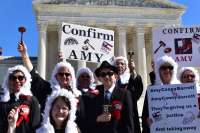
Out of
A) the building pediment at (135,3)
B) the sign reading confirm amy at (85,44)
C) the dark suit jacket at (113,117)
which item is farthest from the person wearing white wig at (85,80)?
the building pediment at (135,3)

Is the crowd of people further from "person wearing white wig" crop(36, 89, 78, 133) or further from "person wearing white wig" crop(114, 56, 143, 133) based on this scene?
"person wearing white wig" crop(114, 56, 143, 133)

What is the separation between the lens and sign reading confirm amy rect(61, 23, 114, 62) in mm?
15656

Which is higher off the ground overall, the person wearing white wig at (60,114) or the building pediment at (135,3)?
the building pediment at (135,3)

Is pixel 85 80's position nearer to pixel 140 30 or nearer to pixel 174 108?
pixel 174 108

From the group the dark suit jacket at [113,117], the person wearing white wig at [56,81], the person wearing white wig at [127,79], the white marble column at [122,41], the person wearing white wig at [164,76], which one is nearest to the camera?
the dark suit jacket at [113,117]

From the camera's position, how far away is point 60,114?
8242 millimetres

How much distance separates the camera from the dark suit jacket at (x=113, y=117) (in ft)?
31.7

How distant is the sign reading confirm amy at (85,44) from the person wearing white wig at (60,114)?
7.23m

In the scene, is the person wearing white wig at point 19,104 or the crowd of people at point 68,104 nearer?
the crowd of people at point 68,104

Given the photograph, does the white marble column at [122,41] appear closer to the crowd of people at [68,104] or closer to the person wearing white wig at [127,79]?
the person wearing white wig at [127,79]

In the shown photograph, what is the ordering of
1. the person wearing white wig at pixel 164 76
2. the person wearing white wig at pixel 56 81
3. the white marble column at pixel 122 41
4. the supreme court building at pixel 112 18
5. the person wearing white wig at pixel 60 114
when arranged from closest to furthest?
the person wearing white wig at pixel 60 114 → the person wearing white wig at pixel 164 76 → the person wearing white wig at pixel 56 81 → the white marble column at pixel 122 41 → the supreme court building at pixel 112 18

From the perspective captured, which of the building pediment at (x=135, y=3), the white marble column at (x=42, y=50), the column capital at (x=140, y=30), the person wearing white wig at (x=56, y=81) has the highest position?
the building pediment at (x=135, y=3)

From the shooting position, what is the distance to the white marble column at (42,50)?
5759 cm

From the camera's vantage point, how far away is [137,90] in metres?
12.1
